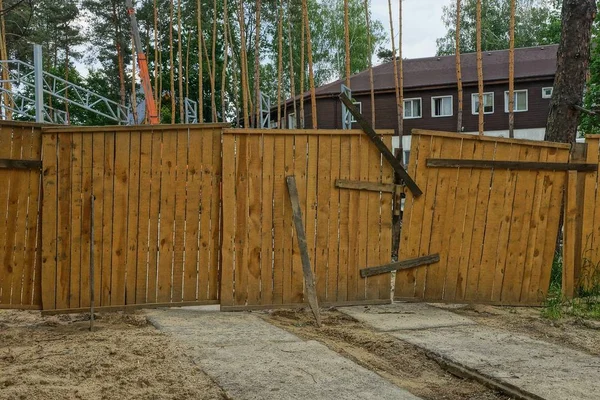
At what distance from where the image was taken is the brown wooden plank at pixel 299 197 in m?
7.92

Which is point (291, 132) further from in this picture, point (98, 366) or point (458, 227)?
point (98, 366)

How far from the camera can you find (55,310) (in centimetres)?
728

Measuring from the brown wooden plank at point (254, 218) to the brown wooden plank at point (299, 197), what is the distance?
380 millimetres

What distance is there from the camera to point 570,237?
8.84 meters

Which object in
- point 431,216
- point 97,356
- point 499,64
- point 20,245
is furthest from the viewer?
point 499,64

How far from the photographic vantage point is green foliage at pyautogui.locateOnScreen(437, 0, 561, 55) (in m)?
55.5

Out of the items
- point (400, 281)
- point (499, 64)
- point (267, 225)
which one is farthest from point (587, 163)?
point (499, 64)

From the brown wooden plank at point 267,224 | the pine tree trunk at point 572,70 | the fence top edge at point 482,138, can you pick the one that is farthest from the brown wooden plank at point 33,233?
the pine tree trunk at point 572,70

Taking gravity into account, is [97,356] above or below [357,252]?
below

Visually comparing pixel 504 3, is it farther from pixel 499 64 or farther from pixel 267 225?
pixel 267 225

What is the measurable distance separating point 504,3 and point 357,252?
5577 centimetres

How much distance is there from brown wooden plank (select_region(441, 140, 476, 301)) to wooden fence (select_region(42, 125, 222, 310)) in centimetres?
271

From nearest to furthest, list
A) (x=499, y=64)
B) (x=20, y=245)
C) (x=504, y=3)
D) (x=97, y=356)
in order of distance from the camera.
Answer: (x=97, y=356), (x=20, y=245), (x=499, y=64), (x=504, y=3)

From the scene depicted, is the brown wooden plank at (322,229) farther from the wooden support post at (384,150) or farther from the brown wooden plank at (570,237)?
the brown wooden plank at (570,237)
